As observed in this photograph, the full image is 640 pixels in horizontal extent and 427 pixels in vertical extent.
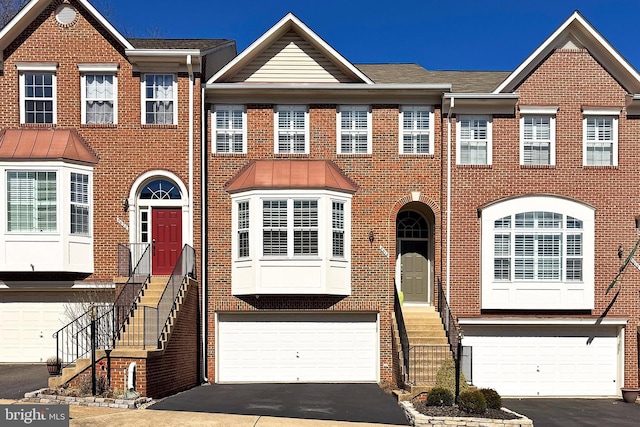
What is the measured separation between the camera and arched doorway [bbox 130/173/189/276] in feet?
65.6

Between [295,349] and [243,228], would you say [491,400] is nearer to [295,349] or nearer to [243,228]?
[295,349]

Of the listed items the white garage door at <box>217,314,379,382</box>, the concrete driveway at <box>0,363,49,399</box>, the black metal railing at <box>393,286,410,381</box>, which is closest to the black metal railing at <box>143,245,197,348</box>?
the white garage door at <box>217,314,379,382</box>

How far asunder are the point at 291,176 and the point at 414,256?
15.2 ft

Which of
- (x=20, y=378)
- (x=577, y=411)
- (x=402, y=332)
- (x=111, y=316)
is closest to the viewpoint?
(x=20, y=378)

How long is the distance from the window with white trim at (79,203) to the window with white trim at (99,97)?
1673 millimetres

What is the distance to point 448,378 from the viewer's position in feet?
55.1

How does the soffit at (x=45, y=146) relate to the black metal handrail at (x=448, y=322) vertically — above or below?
above

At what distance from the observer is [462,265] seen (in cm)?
2039

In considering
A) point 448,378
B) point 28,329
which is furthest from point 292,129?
point 28,329

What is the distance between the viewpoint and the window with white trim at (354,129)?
67.4ft

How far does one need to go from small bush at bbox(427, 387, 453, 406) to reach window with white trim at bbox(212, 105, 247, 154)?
8.83 meters

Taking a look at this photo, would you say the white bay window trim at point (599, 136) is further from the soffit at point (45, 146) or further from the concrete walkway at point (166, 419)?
the soffit at point (45, 146)

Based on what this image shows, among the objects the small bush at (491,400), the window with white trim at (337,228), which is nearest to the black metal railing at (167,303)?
the window with white trim at (337,228)

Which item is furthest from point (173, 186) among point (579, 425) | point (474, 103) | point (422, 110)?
point (579, 425)
